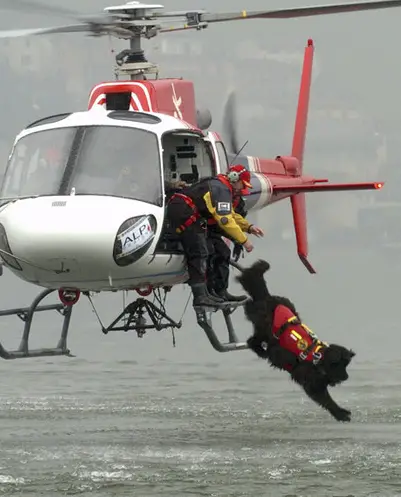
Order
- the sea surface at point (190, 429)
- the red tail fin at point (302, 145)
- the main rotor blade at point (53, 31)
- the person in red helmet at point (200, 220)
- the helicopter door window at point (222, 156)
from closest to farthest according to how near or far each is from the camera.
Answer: the main rotor blade at point (53, 31), the sea surface at point (190, 429), the person in red helmet at point (200, 220), the helicopter door window at point (222, 156), the red tail fin at point (302, 145)

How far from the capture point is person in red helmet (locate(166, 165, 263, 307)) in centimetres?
1525

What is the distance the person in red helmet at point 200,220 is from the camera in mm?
15250

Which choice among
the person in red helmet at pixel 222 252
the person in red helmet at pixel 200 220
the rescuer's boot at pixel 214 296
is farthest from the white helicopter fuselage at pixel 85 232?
the person in red helmet at pixel 222 252

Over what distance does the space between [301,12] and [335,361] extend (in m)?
3.60

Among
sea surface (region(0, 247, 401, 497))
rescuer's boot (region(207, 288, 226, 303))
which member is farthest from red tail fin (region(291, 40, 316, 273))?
rescuer's boot (region(207, 288, 226, 303))

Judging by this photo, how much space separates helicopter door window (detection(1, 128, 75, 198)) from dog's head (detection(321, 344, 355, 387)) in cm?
309

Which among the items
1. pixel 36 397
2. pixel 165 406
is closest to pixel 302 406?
pixel 165 406

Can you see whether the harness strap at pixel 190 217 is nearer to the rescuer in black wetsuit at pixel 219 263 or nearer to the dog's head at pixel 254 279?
the rescuer in black wetsuit at pixel 219 263

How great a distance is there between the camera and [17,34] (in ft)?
49.0

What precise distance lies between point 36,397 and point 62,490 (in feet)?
27.1

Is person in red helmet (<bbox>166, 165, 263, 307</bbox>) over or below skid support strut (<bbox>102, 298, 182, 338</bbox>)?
over

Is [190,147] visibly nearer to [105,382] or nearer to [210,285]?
[210,285]

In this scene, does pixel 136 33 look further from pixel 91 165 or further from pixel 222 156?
pixel 91 165

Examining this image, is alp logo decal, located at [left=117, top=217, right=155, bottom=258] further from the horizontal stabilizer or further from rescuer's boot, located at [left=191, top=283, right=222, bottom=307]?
the horizontal stabilizer
